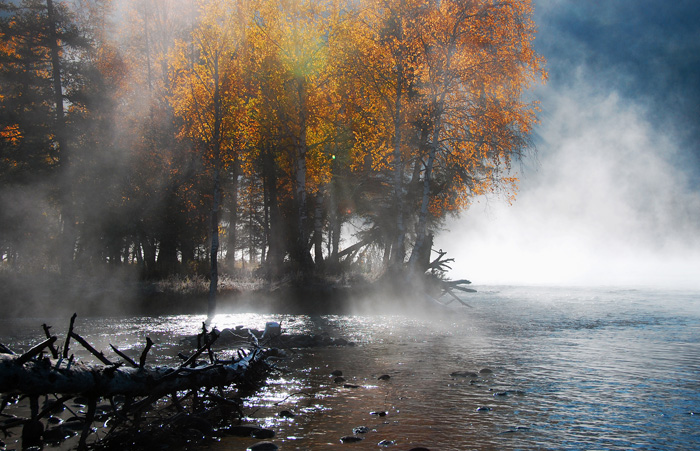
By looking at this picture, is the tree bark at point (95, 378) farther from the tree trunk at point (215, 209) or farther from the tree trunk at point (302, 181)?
the tree trunk at point (302, 181)

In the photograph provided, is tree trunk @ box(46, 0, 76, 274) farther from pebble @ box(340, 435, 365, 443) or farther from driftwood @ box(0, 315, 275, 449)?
pebble @ box(340, 435, 365, 443)

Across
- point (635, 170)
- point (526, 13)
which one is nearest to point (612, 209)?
point (635, 170)

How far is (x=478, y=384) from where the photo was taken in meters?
9.30

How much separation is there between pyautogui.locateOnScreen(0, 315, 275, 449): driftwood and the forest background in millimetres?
13713

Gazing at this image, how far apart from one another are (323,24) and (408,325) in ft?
54.2

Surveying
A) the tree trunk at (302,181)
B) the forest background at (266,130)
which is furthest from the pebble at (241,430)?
the tree trunk at (302,181)

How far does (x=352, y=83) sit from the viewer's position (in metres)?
26.1

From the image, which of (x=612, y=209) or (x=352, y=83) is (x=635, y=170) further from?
(x=352, y=83)

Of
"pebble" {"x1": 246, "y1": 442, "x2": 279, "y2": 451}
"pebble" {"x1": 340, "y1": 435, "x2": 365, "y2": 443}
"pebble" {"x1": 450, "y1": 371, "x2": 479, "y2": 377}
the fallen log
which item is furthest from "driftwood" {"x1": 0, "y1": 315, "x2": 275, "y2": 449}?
"pebble" {"x1": 450, "y1": 371, "x2": 479, "y2": 377}

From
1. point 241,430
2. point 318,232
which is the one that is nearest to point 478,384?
point 241,430

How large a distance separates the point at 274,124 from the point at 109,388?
2226cm

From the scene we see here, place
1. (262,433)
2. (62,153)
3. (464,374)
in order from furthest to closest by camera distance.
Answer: (62,153) → (464,374) → (262,433)

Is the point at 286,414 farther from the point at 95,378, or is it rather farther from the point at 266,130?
the point at 266,130

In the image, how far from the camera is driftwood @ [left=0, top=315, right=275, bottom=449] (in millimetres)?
5305
